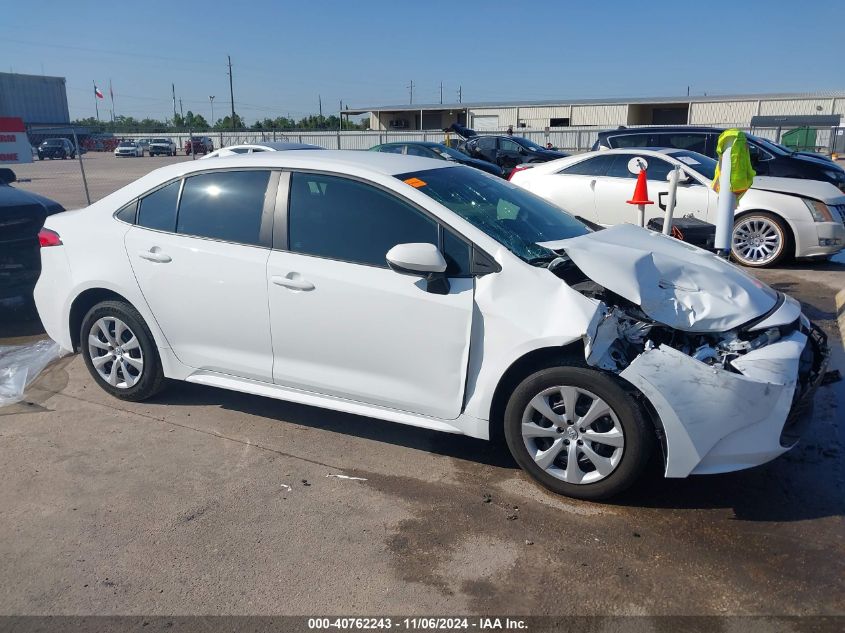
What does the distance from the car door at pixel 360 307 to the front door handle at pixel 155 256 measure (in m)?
0.83

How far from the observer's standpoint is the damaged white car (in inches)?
131

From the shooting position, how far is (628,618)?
9.04 ft

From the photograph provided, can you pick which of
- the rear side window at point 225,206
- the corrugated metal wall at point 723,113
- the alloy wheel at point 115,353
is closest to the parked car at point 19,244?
the alloy wheel at point 115,353

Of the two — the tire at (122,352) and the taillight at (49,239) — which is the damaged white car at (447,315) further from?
the taillight at (49,239)

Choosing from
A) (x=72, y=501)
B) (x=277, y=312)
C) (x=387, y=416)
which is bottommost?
(x=72, y=501)

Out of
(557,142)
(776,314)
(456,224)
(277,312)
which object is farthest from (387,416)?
(557,142)

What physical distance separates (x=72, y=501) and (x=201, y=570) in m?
1.07

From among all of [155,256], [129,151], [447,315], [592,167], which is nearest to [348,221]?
[447,315]

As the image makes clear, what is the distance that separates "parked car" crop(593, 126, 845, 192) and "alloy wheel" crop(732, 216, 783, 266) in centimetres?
169

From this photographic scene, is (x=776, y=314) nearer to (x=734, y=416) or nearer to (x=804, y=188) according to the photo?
(x=734, y=416)

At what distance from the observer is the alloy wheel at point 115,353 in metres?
4.78

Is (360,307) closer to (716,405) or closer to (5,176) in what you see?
(716,405)

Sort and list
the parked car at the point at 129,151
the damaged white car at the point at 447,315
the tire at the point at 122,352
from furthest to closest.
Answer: the parked car at the point at 129,151, the tire at the point at 122,352, the damaged white car at the point at 447,315

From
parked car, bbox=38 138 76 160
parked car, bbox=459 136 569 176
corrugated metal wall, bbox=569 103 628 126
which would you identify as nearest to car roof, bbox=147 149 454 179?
parked car, bbox=459 136 569 176
